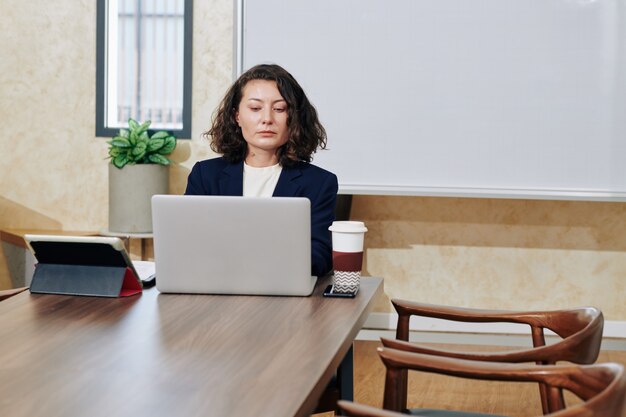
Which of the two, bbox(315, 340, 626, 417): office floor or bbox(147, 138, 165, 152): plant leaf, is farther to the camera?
bbox(147, 138, 165, 152): plant leaf

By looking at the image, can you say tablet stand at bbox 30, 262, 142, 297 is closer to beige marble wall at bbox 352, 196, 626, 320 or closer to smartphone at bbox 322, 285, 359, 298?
smartphone at bbox 322, 285, 359, 298

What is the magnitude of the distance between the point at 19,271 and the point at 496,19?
2.88 metres

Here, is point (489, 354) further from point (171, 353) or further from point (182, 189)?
point (182, 189)

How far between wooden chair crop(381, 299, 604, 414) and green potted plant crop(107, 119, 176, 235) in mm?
2682

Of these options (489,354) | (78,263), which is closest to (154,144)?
(78,263)

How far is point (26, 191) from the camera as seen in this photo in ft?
16.5

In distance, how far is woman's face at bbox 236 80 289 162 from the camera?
2.73 metres

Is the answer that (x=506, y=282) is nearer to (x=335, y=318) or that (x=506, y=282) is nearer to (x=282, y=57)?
(x=282, y=57)

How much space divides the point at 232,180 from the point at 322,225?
1.12 ft

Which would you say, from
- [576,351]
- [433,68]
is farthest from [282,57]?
[576,351]

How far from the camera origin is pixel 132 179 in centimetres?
464

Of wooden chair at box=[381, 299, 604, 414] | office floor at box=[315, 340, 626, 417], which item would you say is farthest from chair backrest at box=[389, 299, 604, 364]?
office floor at box=[315, 340, 626, 417]

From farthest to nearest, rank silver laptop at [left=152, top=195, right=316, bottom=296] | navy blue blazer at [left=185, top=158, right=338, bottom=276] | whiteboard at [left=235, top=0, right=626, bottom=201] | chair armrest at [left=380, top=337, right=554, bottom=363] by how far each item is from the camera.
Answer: whiteboard at [left=235, top=0, right=626, bottom=201] → navy blue blazer at [left=185, top=158, right=338, bottom=276] → silver laptop at [left=152, top=195, right=316, bottom=296] → chair armrest at [left=380, top=337, right=554, bottom=363]

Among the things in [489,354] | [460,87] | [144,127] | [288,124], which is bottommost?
[489,354]
